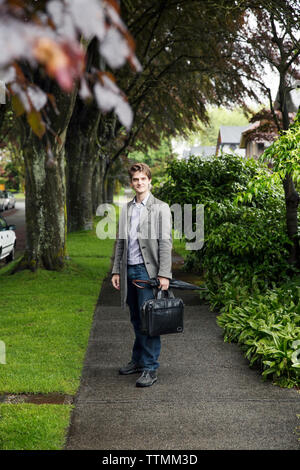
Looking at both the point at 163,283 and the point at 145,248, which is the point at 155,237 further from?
the point at 163,283

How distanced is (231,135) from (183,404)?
75643 millimetres

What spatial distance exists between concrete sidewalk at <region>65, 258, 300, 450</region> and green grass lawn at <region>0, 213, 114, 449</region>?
0.19 m

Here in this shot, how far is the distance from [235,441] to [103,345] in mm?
3015

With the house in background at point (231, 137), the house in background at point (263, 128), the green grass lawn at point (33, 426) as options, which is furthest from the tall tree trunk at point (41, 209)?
the house in background at point (231, 137)

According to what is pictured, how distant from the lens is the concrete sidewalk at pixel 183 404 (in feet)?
13.4

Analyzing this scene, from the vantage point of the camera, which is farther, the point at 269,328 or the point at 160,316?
the point at 269,328

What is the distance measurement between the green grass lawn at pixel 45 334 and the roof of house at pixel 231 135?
6597 cm

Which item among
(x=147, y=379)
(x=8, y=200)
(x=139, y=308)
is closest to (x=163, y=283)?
(x=139, y=308)

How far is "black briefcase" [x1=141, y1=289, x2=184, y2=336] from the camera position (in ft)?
16.8

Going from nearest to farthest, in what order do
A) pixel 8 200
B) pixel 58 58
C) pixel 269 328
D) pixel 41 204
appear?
pixel 58 58
pixel 269 328
pixel 41 204
pixel 8 200

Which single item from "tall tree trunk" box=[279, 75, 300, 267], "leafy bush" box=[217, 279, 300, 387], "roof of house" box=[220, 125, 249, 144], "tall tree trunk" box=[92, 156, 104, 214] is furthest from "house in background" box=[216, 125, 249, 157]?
"leafy bush" box=[217, 279, 300, 387]

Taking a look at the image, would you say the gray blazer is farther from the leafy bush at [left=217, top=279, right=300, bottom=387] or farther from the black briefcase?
the leafy bush at [left=217, top=279, right=300, bottom=387]

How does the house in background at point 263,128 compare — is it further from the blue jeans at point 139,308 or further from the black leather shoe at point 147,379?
the black leather shoe at point 147,379

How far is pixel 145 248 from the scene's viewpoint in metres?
5.34
